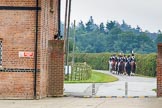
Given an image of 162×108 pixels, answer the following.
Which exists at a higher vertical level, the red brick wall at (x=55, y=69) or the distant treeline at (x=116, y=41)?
the distant treeline at (x=116, y=41)

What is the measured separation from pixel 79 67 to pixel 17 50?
2340 cm

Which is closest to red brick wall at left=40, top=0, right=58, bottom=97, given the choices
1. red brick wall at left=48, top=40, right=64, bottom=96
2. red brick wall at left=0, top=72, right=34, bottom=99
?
red brick wall at left=48, top=40, right=64, bottom=96

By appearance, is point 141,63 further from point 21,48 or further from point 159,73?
point 21,48

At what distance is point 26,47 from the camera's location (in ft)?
75.3

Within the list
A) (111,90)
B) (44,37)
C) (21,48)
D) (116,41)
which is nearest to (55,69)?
(44,37)

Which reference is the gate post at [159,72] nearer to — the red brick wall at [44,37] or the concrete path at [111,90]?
the concrete path at [111,90]

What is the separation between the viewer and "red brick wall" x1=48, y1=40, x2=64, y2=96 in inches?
961

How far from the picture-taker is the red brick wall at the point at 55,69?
24.4 metres

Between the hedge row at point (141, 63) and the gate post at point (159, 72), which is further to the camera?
the hedge row at point (141, 63)

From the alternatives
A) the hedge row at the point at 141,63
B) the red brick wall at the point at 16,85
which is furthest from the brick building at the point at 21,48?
the hedge row at the point at 141,63

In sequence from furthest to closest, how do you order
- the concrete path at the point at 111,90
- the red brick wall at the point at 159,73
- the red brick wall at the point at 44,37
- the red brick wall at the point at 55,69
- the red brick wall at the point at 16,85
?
1. the concrete path at the point at 111,90
2. the red brick wall at the point at 55,69
3. the red brick wall at the point at 159,73
4. the red brick wall at the point at 44,37
5. the red brick wall at the point at 16,85

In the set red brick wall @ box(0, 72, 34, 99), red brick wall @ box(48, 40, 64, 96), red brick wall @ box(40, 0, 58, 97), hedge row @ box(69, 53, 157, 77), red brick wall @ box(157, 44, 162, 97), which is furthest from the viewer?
hedge row @ box(69, 53, 157, 77)

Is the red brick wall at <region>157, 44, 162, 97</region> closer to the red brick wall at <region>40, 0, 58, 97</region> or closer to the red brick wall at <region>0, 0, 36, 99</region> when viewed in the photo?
the red brick wall at <region>40, 0, 58, 97</region>

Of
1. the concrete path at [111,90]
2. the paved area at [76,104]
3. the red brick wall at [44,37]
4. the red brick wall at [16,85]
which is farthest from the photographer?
the concrete path at [111,90]
